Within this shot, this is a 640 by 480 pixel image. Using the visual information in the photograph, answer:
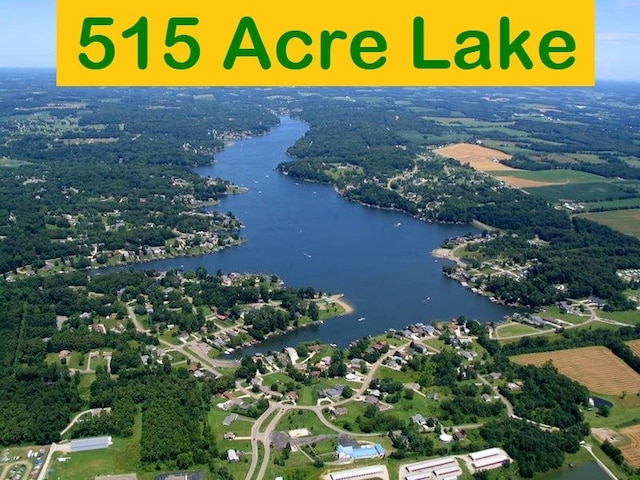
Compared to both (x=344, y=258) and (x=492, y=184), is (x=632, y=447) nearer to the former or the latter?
(x=344, y=258)

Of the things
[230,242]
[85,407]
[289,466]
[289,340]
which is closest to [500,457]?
[289,466]

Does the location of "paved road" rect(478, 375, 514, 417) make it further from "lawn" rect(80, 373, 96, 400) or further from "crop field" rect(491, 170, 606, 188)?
"crop field" rect(491, 170, 606, 188)

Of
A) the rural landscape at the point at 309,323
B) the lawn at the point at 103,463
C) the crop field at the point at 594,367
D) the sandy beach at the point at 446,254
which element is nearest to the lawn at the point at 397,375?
the rural landscape at the point at 309,323

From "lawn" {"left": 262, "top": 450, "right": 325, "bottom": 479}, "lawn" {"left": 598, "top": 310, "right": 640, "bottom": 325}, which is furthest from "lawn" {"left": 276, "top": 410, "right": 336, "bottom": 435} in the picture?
"lawn" {"left": 598, "top": 310, "right": 640, "bottom": 325}

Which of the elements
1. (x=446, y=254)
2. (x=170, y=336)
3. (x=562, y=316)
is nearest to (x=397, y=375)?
(x=170, y=336)

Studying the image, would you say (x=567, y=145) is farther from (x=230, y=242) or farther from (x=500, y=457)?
(x=500, y=457)

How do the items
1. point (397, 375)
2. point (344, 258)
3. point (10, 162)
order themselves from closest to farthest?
point (397, 375)
point (344, 258)
point (10, 162)
